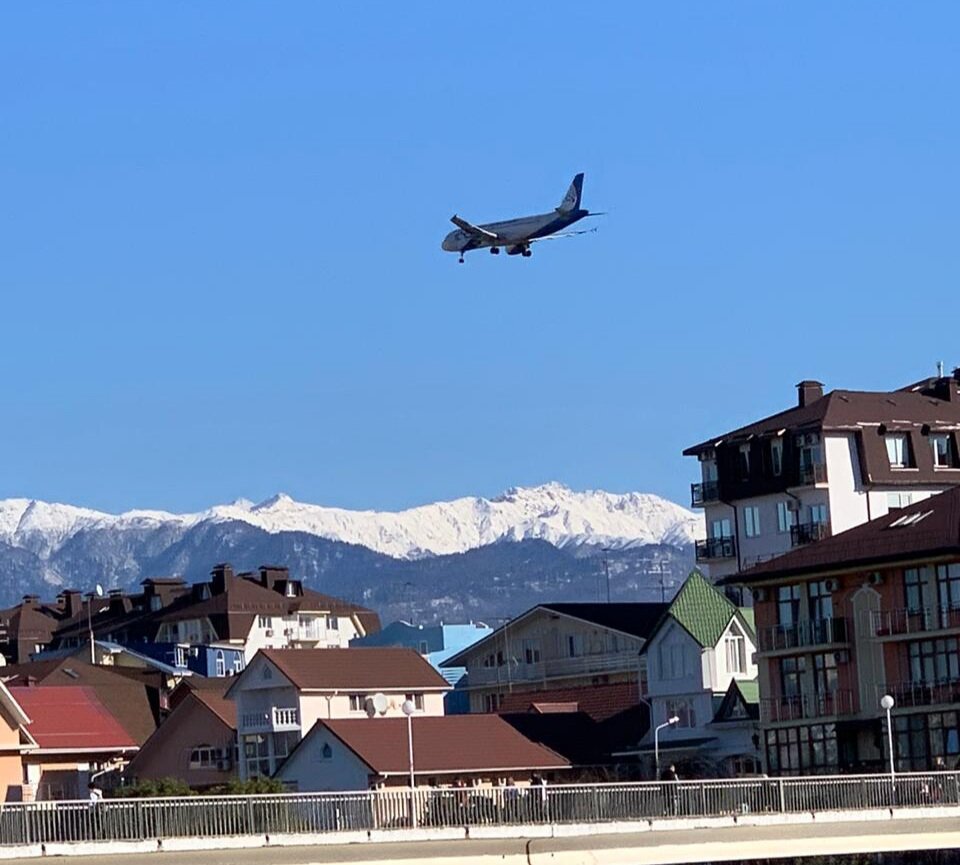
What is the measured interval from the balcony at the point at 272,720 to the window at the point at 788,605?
2333 centimetres

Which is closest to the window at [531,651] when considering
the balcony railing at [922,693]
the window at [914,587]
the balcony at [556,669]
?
the balcony at [556,669]

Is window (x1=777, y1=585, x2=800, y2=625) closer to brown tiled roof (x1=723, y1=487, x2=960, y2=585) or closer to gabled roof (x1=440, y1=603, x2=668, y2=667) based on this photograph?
brown tiled roof (x1=723, y1=487, x2=960, y2=585)

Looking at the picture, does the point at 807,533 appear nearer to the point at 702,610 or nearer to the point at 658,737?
the point at 702,610

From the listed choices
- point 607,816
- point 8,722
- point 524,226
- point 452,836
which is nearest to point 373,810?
point 452,836

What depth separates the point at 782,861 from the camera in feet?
253

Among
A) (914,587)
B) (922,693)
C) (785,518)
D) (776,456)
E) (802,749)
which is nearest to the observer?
(922,693)

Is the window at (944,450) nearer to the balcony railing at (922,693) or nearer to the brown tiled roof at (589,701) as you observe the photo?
the brown tiled roof at (589,701)

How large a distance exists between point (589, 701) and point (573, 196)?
69.9 ft

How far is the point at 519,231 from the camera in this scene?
108 meters

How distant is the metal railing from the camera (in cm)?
5400

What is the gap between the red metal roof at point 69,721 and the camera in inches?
4161

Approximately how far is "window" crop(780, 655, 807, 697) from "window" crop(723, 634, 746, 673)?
1235cm

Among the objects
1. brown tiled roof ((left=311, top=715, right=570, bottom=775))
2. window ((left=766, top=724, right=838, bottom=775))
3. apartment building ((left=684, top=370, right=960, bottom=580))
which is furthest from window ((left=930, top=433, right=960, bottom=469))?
window ((left=766, top=724, right=838, bottom=775))

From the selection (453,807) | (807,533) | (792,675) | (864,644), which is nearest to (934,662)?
(864,644)
